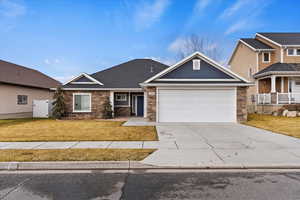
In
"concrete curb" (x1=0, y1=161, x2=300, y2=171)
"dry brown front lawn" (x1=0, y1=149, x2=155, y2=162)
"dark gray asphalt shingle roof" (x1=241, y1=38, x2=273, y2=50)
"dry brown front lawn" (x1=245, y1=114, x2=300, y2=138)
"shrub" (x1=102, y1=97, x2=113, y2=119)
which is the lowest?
"concrete curb" (x1=0, y1=161, x2=300, y2=171)

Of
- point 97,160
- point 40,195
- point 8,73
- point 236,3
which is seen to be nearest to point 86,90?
point 8,73

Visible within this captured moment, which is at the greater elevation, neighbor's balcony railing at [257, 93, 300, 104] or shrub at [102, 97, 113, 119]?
neighbor's balcony railing at [257, 93, 300, 104]

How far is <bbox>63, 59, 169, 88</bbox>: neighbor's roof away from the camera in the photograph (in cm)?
1795

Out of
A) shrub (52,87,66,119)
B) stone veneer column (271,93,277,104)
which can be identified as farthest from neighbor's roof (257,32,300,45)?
shrub (52,87,66,119)

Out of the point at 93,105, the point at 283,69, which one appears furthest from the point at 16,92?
the point at 283,69

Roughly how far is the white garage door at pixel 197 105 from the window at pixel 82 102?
267 inches

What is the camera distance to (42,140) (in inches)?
313

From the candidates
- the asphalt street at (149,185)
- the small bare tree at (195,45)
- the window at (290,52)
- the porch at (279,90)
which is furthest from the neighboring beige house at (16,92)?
the window at (290,52)

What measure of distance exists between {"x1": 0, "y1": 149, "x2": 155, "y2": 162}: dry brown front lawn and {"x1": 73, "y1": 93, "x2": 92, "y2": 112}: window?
35.8ft

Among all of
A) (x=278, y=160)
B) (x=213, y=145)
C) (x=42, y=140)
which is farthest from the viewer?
(x=42, y=140)

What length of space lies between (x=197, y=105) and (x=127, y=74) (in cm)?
893

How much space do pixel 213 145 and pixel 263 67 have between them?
1964 centimetres

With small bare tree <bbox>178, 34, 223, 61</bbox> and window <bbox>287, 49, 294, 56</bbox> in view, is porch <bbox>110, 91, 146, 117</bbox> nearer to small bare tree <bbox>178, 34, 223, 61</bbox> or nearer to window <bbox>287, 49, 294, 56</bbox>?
small bare tree <bbox>178, 34, 223, 61</bbox>

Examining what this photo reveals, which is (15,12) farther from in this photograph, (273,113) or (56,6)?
(273,113)
